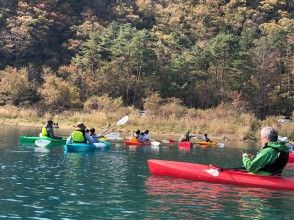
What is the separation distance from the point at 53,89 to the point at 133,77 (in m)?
10.3

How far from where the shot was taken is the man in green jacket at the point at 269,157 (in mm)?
14570

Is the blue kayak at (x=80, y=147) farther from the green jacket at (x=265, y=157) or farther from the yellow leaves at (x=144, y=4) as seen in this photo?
the yellow leaves at (x=144, y=4)

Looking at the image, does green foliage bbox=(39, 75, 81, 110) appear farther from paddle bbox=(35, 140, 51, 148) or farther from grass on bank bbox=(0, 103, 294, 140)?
paddle bbox=(35, 140, 51, 148)

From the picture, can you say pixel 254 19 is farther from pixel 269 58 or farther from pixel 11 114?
pixel 11 114

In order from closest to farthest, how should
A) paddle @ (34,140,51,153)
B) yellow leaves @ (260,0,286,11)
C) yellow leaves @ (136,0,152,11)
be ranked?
1. paddle @ (34,140,51,153)
2. yellow leaves @ (260,0,286,11)
3. yellow leaves @ (136,0,152,11)

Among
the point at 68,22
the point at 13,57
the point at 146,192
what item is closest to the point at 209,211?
the point at 146,192

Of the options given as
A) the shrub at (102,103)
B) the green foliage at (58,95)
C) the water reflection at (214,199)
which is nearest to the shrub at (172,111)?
the shrub at (102,103)

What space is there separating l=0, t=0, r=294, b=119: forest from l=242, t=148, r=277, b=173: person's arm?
4177 cm

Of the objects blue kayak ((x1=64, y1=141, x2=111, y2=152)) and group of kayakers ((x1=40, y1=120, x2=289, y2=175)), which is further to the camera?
blue kayak ((x1=64, y1=141, x2=111, y2=152))

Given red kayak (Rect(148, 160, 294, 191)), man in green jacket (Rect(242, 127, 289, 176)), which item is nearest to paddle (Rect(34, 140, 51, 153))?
red kayak (Rect(148, 160, 294, 191))

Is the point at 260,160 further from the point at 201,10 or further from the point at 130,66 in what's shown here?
the point at 201,10

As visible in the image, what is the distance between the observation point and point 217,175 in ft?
53.0

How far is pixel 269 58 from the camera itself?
62.1 metres

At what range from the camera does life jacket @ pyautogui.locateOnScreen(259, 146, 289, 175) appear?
14.8 meters
